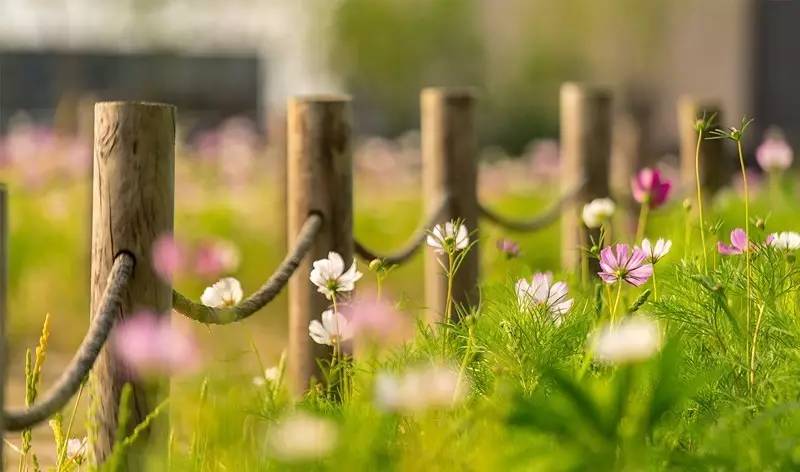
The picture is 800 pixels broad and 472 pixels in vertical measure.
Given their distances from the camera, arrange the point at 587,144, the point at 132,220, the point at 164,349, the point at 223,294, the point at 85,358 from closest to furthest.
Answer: the point at 164,349
the point at 85,358
the point at 132,220
the point at 223,294
the point at 587,144

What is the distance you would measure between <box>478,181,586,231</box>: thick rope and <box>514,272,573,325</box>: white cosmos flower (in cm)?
205

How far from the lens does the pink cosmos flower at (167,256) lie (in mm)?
2539

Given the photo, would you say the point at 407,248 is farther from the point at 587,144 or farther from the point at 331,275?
the point at 587,144

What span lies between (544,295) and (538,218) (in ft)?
8.77

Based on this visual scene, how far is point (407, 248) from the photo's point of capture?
4.28 meters

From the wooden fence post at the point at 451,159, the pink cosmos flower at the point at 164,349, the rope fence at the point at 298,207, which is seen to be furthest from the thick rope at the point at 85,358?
the wooden fence post at the point at 451,159

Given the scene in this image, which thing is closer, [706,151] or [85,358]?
[85,358]

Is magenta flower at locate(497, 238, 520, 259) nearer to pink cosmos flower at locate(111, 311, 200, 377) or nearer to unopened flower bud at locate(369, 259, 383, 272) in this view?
unopened flower bud at locate(369, 259, 383, 272)

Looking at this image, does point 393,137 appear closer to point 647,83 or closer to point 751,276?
point 647,83

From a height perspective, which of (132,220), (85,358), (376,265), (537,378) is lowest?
(537,378)

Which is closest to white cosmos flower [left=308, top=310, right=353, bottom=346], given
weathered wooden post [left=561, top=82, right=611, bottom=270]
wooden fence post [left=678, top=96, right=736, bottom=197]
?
weathered wooden post [left=561, top=82, right=611, bottom=270]

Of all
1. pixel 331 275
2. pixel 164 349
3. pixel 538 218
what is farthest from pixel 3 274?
pixel 538 218

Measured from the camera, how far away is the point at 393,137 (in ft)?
84.4

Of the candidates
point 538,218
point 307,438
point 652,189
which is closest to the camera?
point 307,438
